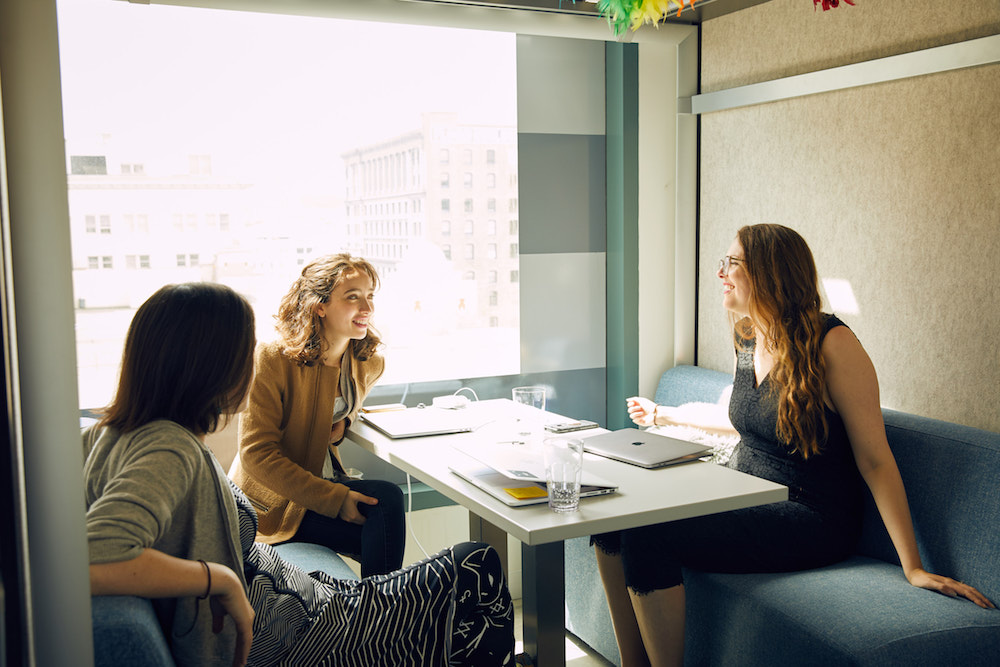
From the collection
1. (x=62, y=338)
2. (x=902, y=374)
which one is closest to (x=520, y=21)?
(x=902, y=374)

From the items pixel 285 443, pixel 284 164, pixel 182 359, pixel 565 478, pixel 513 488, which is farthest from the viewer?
pixel 284 164

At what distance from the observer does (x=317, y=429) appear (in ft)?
8.56

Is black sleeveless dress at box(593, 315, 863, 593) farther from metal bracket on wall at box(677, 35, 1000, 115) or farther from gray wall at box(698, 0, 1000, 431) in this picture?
metal bracket on wall at box(677, 35, 1000, 115)

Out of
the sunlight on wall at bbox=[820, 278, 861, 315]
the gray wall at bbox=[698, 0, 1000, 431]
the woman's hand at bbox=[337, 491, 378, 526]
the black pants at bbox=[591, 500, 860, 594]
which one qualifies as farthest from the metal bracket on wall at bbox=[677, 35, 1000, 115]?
the woman's hand at bbox=[337, 491, 378, 526]

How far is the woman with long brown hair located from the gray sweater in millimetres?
1046

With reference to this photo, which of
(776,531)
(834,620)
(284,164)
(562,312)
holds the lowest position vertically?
(834,620)

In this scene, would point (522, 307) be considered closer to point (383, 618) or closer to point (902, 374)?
point (902, 374)

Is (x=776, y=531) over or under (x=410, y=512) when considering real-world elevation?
over

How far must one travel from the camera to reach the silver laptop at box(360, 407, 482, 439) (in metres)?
2.58

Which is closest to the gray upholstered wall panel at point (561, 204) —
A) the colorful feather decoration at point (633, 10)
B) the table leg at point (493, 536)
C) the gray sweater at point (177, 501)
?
the colorful feather decoration at point (633, 10)

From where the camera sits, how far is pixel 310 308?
2.62m

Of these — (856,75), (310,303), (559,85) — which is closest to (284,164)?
(310,303)

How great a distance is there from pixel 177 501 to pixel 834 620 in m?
1.40

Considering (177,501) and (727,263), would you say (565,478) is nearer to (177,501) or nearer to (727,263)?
(177,501)
